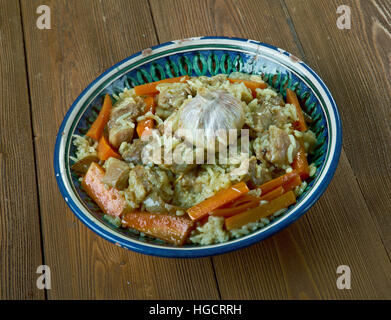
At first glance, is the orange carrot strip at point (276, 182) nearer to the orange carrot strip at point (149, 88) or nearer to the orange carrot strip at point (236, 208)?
the orange carrot strip at point (236, 208)

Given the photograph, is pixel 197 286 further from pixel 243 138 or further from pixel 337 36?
pixel 337 36

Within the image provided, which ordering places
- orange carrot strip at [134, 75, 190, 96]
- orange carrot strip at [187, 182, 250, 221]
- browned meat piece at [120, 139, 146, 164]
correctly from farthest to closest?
orange carrot strip at [134, 75, 190, 96] → browned meat piece at [120, 139, 146, 164] → orange carrot strip at [187, 182, 250, 221]

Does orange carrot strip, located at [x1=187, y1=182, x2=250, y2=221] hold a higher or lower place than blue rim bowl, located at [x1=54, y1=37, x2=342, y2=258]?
lower

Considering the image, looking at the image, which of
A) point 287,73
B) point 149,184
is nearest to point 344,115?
point 287,73

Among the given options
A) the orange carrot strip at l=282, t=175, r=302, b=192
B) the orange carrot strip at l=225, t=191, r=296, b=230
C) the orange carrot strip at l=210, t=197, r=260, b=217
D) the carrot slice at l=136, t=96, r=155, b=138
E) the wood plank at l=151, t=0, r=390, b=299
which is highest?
the carrot slice at l=136, t=96, r=155, b=138

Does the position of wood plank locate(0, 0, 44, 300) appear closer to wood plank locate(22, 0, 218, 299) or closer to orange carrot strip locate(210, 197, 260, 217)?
wood plank locate(22, 0, 218, 299)

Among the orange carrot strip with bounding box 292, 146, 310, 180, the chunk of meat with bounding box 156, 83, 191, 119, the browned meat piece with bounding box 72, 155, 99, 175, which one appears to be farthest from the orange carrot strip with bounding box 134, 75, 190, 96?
the orange carrot strip with bounding box 292, 146, 310, 180
